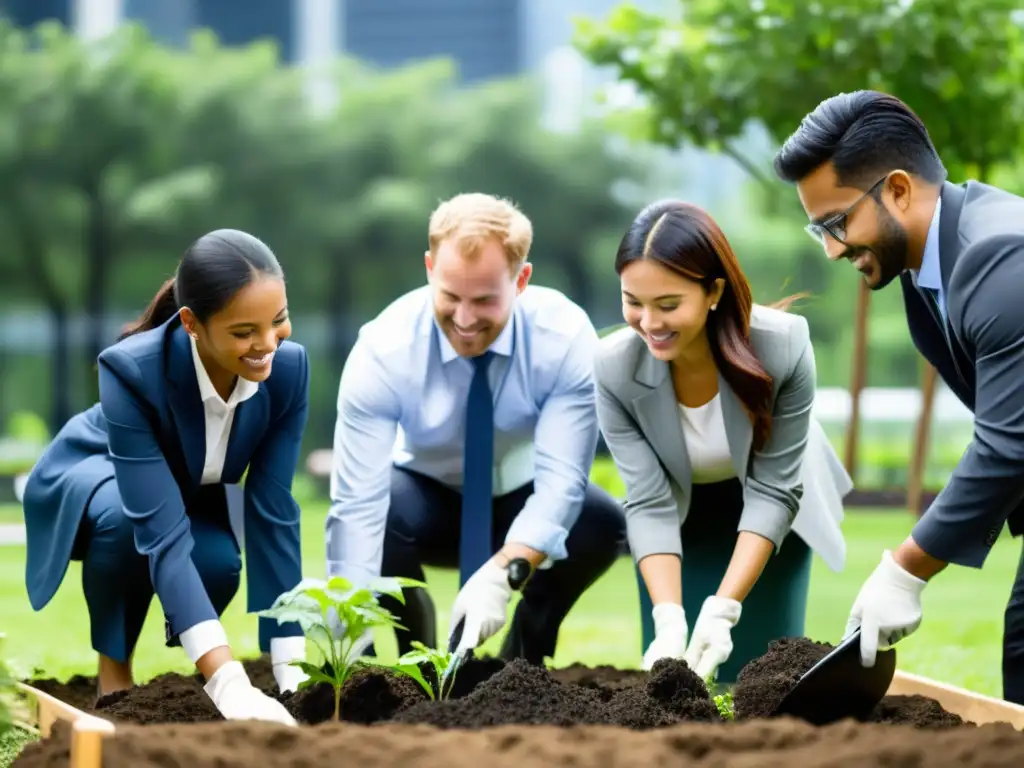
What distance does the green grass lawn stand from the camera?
419 cm

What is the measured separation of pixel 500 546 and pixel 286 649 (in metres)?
0.74

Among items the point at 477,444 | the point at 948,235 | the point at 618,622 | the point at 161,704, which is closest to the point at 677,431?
the point at 477,444

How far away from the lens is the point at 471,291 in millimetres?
3090

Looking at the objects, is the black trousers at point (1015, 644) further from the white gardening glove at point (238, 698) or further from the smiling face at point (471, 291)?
the white gardening glove at point (238, 698)

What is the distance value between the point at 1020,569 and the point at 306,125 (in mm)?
10048

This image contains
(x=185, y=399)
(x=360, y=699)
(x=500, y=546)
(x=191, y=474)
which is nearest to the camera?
(x=360, y=699)

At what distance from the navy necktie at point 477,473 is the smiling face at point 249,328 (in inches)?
28.7

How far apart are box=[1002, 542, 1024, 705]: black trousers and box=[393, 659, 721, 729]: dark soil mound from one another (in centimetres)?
70

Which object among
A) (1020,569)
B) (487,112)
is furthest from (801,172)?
(487,112)

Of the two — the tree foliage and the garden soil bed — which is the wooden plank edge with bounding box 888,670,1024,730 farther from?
the tree foliage

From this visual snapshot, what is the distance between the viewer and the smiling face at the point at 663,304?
9.19ft

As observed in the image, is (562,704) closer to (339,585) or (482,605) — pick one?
(339,585)

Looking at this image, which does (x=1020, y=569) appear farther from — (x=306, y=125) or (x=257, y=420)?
(x=306, y=125)

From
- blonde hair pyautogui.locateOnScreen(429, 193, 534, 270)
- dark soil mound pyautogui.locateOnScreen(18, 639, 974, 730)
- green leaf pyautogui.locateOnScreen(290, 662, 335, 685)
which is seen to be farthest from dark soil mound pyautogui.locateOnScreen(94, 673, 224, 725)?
blonde hair pyautogui.locateOnScreen(429, 193, 534, 270)
